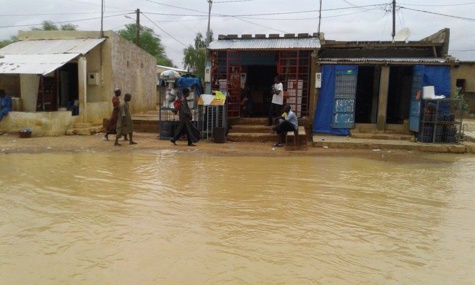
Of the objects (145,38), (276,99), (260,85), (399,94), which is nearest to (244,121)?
(276,99)

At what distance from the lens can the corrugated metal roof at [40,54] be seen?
1240 centimetres

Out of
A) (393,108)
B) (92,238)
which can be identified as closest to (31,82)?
(92,238)

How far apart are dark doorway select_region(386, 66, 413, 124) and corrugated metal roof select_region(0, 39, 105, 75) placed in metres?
10.8

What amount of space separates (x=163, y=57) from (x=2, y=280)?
4014cm

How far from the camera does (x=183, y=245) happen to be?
13.8 ft

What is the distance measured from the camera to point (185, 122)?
1116 centimetres

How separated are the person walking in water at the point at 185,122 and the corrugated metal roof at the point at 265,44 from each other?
10.0 feet

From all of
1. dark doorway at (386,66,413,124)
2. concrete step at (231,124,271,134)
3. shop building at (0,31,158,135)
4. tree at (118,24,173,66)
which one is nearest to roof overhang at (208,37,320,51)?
concrete step at (231,124,271,134)

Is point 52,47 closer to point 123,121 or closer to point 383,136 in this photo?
point 123,121

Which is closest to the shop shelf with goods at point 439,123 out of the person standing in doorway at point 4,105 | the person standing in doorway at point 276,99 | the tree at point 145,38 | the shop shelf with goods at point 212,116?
Answer: the person standing in doorway at point 276,99

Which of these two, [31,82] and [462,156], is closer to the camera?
[462,156]

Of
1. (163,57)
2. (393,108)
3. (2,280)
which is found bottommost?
(2,280)

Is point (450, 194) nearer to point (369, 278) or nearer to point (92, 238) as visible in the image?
point (369, 278)

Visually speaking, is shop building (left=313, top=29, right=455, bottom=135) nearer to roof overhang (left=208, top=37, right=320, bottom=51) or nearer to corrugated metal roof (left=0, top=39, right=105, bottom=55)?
roof overhang (left=208, top=37, right=320, bottom=51)
